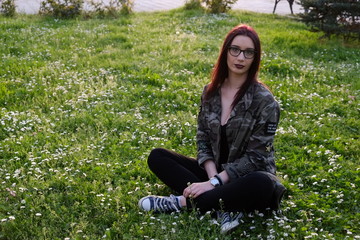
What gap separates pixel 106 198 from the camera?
508 cm

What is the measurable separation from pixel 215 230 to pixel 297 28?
12.3m

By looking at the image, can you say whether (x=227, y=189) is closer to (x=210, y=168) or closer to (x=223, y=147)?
(x=210, y=168)

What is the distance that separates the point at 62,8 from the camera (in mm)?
16016

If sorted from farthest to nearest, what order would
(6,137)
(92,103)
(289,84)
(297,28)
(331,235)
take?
1. (297,28)
2. (289,84)
3. (92,103)
4. (6,137)
5. (331,235)

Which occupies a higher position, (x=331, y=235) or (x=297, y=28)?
(x=297, y=28)

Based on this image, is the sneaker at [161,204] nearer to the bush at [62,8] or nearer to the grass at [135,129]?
the grass at [135,129]

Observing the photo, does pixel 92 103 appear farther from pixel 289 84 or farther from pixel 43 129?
pixel 289 84

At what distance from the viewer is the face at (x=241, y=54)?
466cm

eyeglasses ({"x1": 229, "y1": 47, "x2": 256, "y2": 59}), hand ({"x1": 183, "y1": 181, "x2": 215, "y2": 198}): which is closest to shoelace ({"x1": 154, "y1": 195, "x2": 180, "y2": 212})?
hand ({"x1": 183, "y1": 181, "x2": 215, "y2": 198})

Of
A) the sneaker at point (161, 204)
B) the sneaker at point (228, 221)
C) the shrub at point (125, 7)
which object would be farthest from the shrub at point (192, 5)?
the sneaker at point (228, 221)

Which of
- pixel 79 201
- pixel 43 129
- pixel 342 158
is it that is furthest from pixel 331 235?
pixel 43 129

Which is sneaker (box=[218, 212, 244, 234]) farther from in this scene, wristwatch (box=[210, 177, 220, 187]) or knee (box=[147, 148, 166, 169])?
knee (box=[147, 148, 166, 169])

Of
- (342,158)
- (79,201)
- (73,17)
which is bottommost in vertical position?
(79,201)

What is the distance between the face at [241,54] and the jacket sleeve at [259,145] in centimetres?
51
